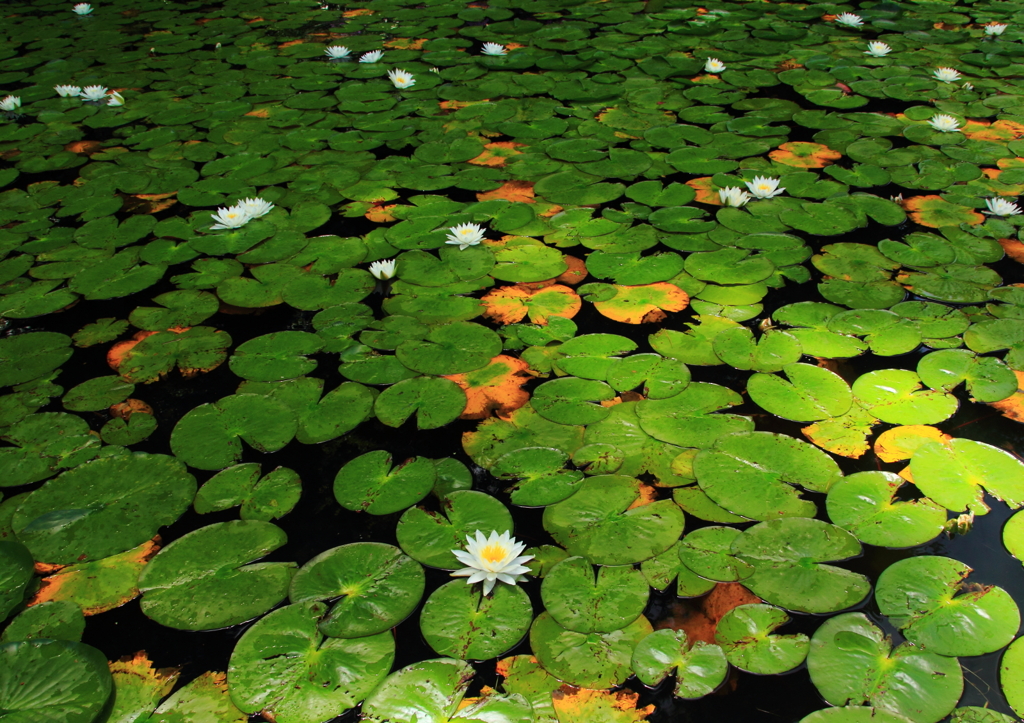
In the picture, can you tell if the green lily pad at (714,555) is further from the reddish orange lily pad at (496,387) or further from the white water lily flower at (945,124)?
the white water lily flower at (945,124)

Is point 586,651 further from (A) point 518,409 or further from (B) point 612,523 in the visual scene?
(A) point 518,409

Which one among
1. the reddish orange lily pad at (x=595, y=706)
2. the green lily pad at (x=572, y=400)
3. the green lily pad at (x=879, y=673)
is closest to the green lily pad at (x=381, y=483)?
the green lily pad at (x=572, y=400)

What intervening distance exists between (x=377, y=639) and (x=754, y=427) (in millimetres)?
1059

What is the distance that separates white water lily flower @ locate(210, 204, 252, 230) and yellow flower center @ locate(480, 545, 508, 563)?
5.95 feet

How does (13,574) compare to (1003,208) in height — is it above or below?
below

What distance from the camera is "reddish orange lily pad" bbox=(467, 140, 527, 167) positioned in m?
2.90

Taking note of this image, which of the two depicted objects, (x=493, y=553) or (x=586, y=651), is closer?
(x=586, y=651)

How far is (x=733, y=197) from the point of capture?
2.47 metres

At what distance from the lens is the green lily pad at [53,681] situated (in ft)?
3.54

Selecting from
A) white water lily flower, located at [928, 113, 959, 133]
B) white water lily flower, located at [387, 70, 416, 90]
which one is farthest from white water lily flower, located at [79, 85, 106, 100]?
white water lily flower, located at [928, 113, 959, 133]

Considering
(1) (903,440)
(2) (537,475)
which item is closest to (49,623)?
(2) (537,475)

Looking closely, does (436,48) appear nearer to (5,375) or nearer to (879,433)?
(5,375)

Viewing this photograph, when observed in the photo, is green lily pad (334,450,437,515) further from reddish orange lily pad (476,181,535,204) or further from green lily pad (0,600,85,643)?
reddish orange lily pad (476,181,535,204)

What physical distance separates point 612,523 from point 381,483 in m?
0.57
